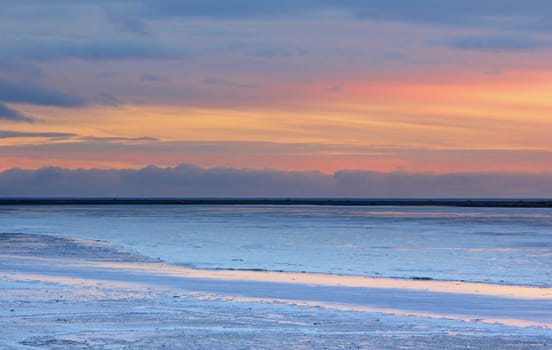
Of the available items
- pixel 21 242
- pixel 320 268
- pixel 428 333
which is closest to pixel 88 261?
pixel 320 268

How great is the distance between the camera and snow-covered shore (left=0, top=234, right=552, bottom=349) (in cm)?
1114

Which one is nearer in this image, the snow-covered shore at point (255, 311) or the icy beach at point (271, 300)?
the snow-covered shore at point (255, 311)

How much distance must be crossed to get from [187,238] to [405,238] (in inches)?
407

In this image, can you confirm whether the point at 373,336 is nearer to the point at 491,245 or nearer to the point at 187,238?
the point at 491,245

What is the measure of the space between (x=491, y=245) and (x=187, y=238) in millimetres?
13969

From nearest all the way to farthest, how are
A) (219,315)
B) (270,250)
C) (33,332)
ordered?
(33,332) < (219,315) < (270,250)

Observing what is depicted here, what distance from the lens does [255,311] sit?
1407 centimetres

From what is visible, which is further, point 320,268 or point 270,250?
point 270,250

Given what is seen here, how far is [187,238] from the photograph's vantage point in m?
39.4

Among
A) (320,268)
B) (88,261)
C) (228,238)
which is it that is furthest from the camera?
(228,238)

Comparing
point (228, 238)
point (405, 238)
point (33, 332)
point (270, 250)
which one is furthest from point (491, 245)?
point (33, 332)

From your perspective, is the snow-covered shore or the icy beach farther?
the icy beach

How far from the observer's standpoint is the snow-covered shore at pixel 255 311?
439 inches

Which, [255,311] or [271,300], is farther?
[271,300]
